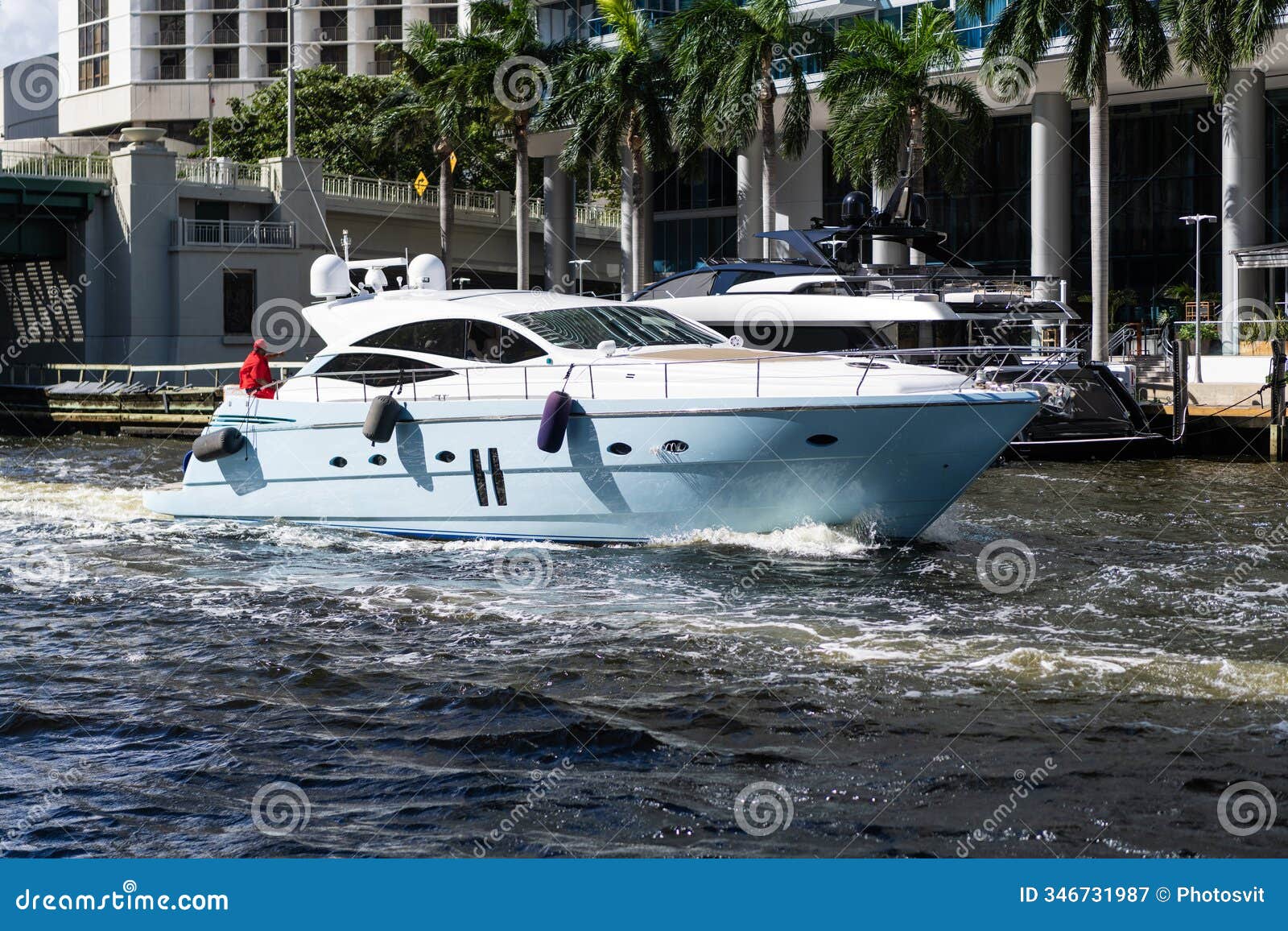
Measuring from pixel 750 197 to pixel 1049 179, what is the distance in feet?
35.4

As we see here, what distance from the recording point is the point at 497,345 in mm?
15719

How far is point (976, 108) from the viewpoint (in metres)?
38.5

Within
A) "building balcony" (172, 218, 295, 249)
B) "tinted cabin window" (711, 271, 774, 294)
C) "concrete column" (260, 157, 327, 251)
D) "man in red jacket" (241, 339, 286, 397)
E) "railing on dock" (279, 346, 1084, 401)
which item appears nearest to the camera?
"railing on dock" (279, 346, 1084, 401)

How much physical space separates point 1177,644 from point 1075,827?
13.6 ft

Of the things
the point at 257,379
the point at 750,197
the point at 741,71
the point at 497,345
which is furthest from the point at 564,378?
the point at 750,197

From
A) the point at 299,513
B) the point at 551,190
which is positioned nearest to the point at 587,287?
the point at 551,190

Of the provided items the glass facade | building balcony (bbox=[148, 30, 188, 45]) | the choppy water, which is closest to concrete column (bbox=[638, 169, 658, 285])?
the glass facade

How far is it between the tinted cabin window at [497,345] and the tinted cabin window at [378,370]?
0.39 meters

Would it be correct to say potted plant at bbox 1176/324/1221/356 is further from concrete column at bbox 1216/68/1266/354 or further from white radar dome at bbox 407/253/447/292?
white radar dome at bbox 407/253/447/292

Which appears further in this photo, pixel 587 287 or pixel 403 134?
pixel 587 287

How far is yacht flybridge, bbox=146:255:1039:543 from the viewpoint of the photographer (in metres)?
13.9

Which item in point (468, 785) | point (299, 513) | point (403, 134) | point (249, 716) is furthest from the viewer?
point (403, 134)

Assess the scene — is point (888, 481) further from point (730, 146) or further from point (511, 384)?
point (730, 146)

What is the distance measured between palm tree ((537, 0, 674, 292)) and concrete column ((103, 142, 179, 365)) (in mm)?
13211
